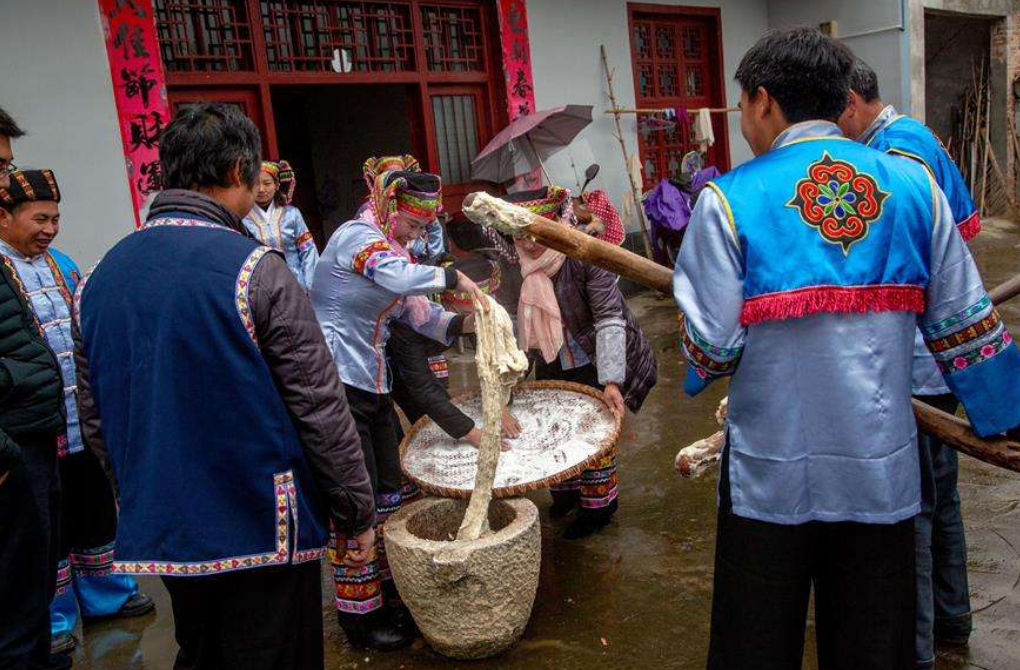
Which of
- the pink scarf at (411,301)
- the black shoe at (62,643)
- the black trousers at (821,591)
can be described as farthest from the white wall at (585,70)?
the black trousers at (821,591)

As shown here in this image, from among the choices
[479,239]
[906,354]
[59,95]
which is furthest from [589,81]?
[906,354]

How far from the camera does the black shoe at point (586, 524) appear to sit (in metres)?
3.89

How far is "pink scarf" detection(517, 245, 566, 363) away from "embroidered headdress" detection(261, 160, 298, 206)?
89.3 inches

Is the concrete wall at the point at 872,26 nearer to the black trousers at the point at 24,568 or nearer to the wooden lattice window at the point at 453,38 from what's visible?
the wooden lattice window at the point at 453,38

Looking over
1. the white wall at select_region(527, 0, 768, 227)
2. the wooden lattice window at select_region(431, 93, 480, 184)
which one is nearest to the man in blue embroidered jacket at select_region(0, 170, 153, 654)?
the wooden lattice window at select_region(431, 93, 480, 184)

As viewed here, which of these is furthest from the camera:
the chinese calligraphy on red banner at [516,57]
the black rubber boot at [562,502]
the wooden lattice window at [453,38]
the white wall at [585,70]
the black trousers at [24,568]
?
the white wall at [585,70]

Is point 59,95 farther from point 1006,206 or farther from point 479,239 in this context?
point 1006,206

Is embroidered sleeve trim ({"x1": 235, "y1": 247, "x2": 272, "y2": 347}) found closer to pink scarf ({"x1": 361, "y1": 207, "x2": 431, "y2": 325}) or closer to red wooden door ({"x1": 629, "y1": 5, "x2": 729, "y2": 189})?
pink scarf ({"x1": 361, "y1": 207, "x2": 431, "y2": 325})

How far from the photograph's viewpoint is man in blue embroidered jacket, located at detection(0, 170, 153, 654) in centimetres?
308

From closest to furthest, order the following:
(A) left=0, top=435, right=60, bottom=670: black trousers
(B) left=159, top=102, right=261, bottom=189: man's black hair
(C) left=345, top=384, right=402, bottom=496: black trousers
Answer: (B) left=159, top=102, right=261, bottom=189: man's black hair → (A) left=0, top=435, right=60, bottom=670: black trousers → (C) left=345, top=384, right=402, bottom=496: black trousers

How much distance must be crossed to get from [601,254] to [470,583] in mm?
1280

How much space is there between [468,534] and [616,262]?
1.22 metres

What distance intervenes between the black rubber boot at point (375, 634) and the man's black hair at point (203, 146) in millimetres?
1826

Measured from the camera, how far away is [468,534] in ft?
9.56
